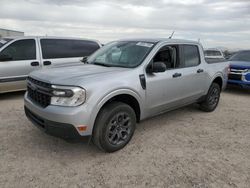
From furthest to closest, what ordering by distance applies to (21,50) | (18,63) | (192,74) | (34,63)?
(34,63) → (21,50) → (18,63) → (192,74)

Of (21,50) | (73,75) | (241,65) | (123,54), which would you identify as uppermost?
(123,54)

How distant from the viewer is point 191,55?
4.88 m

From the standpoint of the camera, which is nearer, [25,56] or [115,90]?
[115,90]

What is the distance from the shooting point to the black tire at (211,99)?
5.48 m

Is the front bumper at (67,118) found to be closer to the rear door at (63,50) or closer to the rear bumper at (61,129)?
the rear bumper at (61,129)

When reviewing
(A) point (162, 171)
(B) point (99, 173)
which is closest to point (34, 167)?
(B) point (99, 173)

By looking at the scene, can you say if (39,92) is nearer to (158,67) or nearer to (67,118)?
(67,118)

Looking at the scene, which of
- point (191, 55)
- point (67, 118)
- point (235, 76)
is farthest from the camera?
point (235, 76)

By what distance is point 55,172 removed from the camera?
2891 mm

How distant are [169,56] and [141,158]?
207cm

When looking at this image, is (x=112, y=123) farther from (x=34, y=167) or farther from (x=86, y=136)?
(x=34, y=167)

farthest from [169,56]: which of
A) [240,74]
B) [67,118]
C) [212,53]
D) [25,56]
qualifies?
[212,53]

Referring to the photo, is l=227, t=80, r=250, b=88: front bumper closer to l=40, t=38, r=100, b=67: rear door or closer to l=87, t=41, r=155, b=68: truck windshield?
l=40, t=38, r=100, b=67: rear door

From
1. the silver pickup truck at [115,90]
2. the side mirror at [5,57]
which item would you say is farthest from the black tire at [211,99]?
the side mirror at [5,57]
